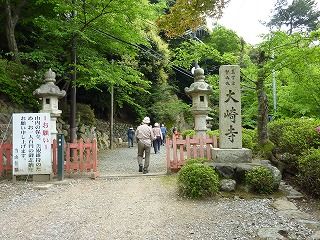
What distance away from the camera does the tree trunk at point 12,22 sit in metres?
11.4

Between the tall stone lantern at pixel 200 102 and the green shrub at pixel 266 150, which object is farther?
the tall stone lantern at pixel 200 102

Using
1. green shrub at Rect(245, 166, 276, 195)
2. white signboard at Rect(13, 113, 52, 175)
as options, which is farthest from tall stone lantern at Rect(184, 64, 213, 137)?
white signboard at Rect(13, 113, 52, 175)

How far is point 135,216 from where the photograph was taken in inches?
195

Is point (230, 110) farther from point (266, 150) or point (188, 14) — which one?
point (188, 14)

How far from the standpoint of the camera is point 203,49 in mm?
8125

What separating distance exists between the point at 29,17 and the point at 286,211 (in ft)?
41.0

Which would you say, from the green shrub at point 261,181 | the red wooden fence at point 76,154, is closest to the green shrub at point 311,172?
the green shrub at point 261,181

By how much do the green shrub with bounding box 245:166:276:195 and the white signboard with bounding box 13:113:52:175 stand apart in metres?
5.47

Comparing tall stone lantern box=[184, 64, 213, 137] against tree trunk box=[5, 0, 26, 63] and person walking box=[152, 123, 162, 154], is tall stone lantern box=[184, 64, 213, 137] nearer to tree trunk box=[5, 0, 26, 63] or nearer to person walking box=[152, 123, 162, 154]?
person walking box=[152, 123, 162, 154]

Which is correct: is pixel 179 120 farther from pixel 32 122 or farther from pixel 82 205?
pixel 82 205

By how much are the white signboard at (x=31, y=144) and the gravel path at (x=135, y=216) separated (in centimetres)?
78

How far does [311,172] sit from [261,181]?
996 millimetres

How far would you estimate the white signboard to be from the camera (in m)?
7.59

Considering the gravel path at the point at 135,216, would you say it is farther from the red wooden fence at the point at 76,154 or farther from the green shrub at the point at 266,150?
the green shrub at the point at 266,150
